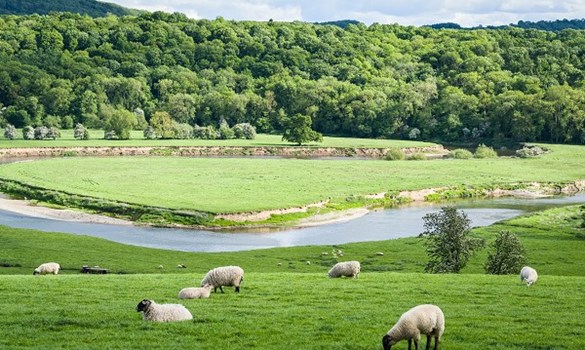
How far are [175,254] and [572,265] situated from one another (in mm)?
23236

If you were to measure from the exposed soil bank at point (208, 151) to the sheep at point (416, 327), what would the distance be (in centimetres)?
12069

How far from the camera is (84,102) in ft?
584

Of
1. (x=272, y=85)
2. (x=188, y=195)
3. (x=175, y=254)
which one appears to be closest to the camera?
(x=175, y=254)

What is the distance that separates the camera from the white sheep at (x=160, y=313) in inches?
862

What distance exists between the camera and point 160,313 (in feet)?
72.1

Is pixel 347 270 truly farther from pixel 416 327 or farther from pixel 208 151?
pixel 208 151

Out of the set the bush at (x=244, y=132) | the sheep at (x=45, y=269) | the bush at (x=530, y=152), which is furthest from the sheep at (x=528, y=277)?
the bush at (x=244, y=132)

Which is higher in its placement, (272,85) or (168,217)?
(272,85)

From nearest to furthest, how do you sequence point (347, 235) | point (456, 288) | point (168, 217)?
point (456, 288), point (347, 235), point (168, 217)

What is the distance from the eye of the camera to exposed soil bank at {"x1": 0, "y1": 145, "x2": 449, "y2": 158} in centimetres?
13450

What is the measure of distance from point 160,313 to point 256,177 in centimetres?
7684

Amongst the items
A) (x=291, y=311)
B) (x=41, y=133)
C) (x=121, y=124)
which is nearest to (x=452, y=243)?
(x=291, y=311)

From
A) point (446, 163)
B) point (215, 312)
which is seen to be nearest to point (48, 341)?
point (215, 312)

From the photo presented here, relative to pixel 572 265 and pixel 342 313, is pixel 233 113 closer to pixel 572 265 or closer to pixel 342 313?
pixel 572 265
